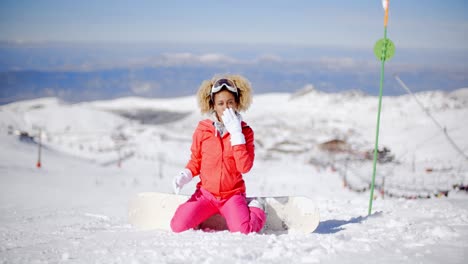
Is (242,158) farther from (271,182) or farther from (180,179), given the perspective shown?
(271,182)

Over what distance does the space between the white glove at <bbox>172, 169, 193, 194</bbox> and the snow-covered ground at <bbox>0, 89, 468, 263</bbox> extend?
1.78ft

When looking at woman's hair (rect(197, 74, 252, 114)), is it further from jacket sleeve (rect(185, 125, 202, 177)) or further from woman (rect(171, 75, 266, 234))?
jacket sleeve (rect(185, 125, 202, 177))

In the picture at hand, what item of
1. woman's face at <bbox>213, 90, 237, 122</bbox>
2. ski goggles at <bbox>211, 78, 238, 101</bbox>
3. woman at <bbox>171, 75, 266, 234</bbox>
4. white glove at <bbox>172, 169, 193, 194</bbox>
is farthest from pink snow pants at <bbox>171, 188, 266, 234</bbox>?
ski goggles at <bbox>211, 78, 238, 101</bbox>

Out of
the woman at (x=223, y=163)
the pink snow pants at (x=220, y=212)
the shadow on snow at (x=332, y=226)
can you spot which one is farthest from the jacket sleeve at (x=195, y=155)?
the shadow on snow at (x=332, y=226)

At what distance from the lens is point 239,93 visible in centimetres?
416

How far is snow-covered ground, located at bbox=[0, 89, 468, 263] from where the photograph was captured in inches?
109

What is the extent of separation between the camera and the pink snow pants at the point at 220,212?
3.69m

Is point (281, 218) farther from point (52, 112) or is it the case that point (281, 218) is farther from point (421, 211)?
point (52, 112)

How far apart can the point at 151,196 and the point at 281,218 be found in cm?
133

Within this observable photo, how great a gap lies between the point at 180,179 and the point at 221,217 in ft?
1.80

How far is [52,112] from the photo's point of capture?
37219mm

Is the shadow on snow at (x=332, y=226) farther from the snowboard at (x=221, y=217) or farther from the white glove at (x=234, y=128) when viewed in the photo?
the white glove at (x=234, y=128)

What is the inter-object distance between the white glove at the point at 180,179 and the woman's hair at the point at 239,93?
654 mm

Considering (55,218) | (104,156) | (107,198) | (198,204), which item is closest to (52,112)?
(104,156)
